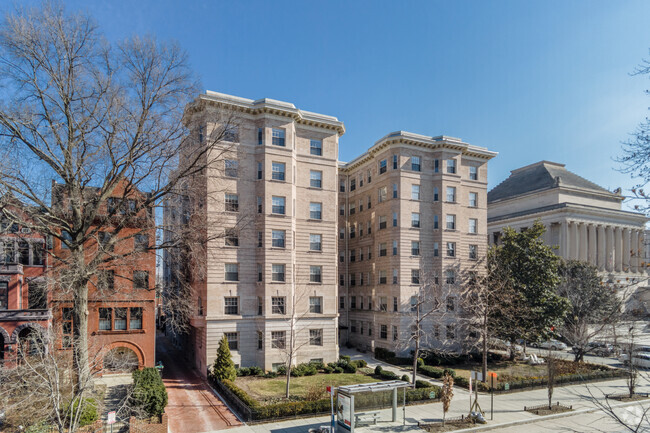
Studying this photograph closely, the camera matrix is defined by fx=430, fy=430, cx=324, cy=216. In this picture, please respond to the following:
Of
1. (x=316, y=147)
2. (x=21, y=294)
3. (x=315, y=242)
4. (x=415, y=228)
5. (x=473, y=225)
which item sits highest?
(x=316, y=147)

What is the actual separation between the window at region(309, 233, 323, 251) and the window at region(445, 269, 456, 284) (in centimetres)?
1349

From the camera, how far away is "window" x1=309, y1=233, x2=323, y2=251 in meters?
37.9

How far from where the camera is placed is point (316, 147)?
38.8 m

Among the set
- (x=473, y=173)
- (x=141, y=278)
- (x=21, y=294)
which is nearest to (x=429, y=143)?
(x=473, y=173)

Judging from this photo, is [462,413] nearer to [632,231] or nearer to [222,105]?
[222,105]

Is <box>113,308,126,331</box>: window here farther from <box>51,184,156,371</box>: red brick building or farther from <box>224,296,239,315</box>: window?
<box>224,296,239,315</box>: window

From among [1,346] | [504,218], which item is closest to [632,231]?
[504,218]

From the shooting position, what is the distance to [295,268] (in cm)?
3681

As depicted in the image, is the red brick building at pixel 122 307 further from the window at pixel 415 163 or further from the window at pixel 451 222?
the window at pixel 451 222

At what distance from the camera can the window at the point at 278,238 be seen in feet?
116

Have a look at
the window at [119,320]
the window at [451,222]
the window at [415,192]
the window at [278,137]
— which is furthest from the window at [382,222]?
the window at [119,320]

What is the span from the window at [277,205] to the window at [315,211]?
305 centimetres

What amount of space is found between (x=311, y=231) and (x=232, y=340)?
1118 centimetres

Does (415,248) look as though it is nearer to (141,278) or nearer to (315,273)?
(315,273)
